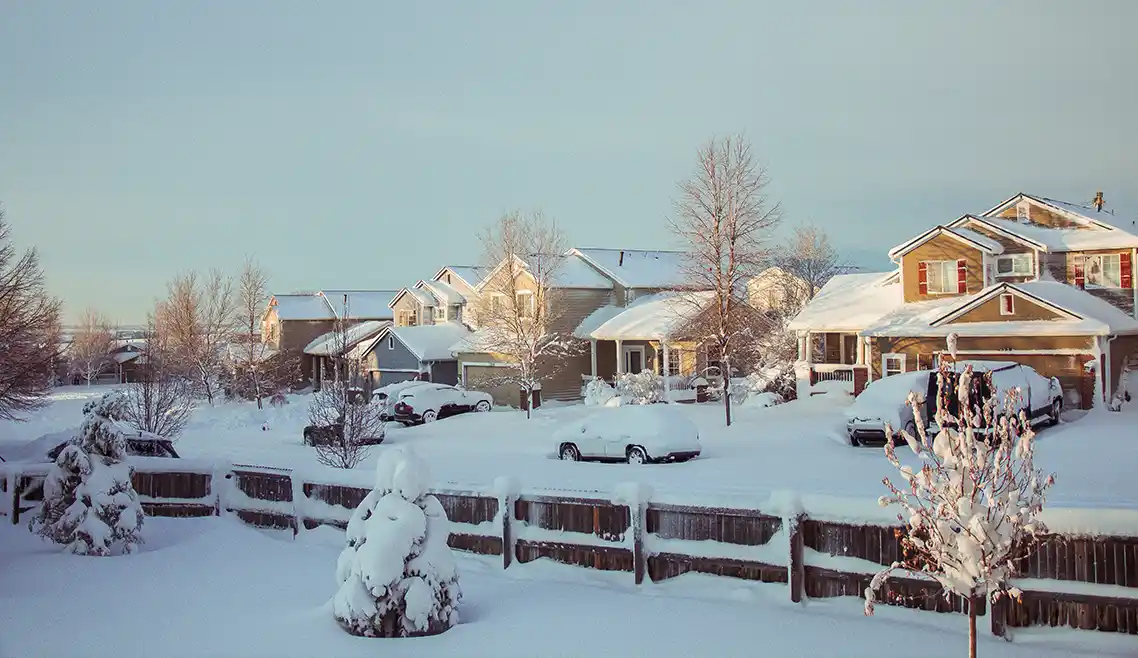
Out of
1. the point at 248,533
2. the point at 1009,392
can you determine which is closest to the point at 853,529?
the point at 1009,392

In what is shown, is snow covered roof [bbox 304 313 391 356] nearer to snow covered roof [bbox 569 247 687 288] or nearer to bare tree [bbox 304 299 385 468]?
snow covered roof [bbox 569 247 687 288]

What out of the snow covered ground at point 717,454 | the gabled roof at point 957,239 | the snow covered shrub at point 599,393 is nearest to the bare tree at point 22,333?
the snow covered ground at point 717,454

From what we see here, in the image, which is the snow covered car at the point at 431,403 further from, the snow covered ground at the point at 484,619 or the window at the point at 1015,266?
the snow covered ground at the point at 484,619

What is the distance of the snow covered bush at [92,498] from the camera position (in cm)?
1278

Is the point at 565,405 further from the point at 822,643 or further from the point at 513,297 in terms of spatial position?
the point at 822,643

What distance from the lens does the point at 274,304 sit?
6656 centimetres

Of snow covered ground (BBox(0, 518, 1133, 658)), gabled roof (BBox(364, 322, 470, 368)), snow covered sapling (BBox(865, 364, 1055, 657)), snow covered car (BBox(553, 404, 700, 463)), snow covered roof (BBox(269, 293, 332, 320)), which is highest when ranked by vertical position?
snow covered roof (BBox(269, 293, 332, 320))

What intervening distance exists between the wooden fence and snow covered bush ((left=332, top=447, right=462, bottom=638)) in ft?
7.03

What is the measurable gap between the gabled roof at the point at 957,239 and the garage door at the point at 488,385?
17.4m

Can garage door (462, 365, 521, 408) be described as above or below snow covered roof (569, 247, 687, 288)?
below

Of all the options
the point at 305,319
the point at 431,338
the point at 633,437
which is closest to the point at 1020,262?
the point at 633,437

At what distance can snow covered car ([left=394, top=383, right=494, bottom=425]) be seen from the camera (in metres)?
35.1

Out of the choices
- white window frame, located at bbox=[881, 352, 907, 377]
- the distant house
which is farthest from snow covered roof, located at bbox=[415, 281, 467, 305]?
white window frame, located at bbox=[881, 352, 907, 377]

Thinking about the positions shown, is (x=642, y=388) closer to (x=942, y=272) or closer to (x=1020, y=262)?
(x=942, y=272)
